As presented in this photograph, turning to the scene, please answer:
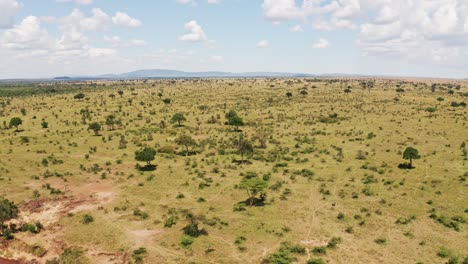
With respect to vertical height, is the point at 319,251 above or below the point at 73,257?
above

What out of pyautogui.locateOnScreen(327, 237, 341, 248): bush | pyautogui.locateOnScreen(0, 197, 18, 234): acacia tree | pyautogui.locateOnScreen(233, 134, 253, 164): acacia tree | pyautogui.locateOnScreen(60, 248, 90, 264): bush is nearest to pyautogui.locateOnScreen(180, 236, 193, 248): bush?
pyautogui.locateOnScreen(60, 248, 90, 264): bush

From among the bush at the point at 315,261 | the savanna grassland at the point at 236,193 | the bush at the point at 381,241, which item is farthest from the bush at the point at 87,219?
the bush at the point at 381,241

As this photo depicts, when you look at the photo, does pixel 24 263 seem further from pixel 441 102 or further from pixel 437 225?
pixel 441 102

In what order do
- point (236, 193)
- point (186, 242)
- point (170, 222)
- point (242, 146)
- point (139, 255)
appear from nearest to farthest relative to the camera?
point (139, 255) < point (186, 242) < point (170, 222) < point (236, 193) < point (242, 146)

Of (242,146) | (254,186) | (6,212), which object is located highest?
(242,146)

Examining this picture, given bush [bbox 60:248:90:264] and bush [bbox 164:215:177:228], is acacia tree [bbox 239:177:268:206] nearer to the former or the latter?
bush [bbox 164:215:177:228]

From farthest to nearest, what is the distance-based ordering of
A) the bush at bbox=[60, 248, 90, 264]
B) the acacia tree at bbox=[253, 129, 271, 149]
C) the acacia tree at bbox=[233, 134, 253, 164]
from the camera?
1. the acacia tree at bbox=[253, 129, 271, 149]
2. the acacia tree at bbox=[233, 134, 253, 164]
3. the bush at bbox=[60, 248, 90, 264]

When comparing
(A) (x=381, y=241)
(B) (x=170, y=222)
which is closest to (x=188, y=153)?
(B) (x=170, y=222)

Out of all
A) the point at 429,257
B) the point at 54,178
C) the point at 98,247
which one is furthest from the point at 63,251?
the point at 429,257

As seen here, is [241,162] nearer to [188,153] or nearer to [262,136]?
[188,153]
